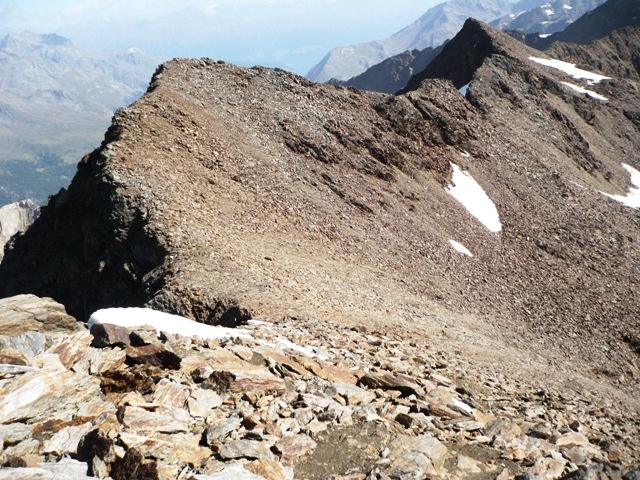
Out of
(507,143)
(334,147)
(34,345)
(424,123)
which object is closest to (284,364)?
(34,345)

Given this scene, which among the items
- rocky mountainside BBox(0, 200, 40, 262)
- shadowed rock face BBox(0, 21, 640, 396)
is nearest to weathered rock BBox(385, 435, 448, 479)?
shadowed rock face BBox(0, 21, 640, 396)

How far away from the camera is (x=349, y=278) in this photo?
2414 centimetres

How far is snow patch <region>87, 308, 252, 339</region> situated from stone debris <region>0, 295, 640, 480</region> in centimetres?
70

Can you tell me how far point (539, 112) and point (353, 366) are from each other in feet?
185

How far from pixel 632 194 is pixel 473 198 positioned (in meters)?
27.4

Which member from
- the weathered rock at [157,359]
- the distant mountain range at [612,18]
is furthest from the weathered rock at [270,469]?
the distant mountain range at [612,18]

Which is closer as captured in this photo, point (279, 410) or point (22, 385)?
point (22, 385)

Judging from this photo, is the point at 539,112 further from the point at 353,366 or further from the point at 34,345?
the point at 34,345

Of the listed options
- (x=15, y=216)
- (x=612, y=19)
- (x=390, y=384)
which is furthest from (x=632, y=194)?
(x=15, y=216)

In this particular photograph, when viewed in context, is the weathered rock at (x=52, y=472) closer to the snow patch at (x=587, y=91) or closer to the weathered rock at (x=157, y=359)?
the weathered rock at (x=157, y=359)

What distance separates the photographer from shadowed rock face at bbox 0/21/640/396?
2211 centimetres

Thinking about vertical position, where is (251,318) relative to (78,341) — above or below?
below

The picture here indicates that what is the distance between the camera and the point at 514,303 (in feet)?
105

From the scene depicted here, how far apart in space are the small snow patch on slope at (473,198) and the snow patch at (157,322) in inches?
1217
